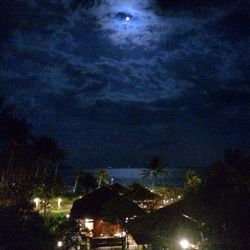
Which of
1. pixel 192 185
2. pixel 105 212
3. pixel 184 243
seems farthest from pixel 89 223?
pixel 184 243

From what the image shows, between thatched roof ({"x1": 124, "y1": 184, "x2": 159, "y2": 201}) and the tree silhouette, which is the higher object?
the tree silhouette

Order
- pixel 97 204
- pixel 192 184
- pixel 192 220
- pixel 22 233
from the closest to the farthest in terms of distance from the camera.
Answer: pixel 192 220, pixel 22 233, pixel 97 204, pixel 192 184

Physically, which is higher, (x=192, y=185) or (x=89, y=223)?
→ (x=192, y=185)

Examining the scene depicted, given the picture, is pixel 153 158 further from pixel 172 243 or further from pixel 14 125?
pixel 172 243

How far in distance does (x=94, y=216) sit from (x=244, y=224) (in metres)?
13.9

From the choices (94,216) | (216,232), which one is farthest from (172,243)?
(94,216)

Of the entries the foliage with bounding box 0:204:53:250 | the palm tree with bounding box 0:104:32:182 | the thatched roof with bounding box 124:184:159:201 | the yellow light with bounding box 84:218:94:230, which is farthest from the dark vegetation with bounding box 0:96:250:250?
the palm tree with bounding box 0:104:32:182

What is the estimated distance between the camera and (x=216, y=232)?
13156 millimetres

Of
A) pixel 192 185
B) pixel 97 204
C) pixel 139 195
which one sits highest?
pixel 139 195

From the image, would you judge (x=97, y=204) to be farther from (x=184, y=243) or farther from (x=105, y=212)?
(x=184, y=243)

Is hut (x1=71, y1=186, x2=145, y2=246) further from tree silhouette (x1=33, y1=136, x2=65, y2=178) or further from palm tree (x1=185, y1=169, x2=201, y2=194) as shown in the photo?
tree silhouette (x1=33, y1=136, x2=65, y2=178)

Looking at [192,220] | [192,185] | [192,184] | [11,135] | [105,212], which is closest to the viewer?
[192,220]

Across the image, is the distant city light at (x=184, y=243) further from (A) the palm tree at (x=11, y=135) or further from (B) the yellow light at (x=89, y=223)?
(A) the palm tree at (x=11, y=135)

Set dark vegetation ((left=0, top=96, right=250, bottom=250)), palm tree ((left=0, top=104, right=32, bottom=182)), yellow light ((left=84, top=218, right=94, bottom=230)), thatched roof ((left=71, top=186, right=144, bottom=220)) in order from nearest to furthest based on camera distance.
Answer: dark vegetation ((left=0, top=96, right=250, bottom=250)) → thatched roof ((left=71, top=186, right=144, bottom=220)) → yellow light ((left=84, top=218, right=94, bottom=230)) → palm tree ((left=0, top=104, right=32, bottom=182))
